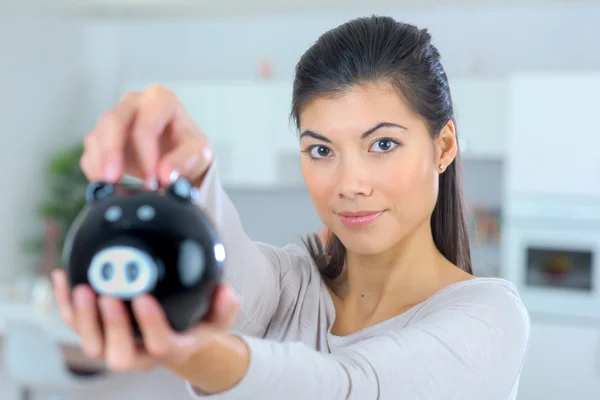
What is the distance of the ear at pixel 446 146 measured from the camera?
3.63 feet

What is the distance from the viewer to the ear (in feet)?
3.63

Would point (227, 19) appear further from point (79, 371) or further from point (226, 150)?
point (79, 371)

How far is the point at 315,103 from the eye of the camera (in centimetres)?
105

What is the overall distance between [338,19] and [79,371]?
8.87 feet

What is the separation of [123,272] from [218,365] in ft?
0.40

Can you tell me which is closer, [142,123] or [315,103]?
[142,123]

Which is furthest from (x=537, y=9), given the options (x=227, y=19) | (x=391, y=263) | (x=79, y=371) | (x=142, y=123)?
(x=142, y=123)

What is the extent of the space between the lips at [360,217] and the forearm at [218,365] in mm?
389

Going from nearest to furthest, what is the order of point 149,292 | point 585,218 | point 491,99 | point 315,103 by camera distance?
point 149,292
point 315,103
point 585,218
point 491,99

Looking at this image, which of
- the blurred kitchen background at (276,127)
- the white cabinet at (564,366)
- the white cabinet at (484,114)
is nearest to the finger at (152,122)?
the blurred kitchen background at (276,127)

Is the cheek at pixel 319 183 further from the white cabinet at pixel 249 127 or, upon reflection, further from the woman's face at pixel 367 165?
the white cabinet at pixel 249 127

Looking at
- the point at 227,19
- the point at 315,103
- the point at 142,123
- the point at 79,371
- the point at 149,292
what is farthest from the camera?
the point at 227,19

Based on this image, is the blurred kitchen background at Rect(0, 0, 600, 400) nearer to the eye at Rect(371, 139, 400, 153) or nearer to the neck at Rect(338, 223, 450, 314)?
the neck at Rect(338, 223, 450, 314)

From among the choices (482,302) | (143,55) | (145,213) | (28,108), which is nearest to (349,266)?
(482,302)
